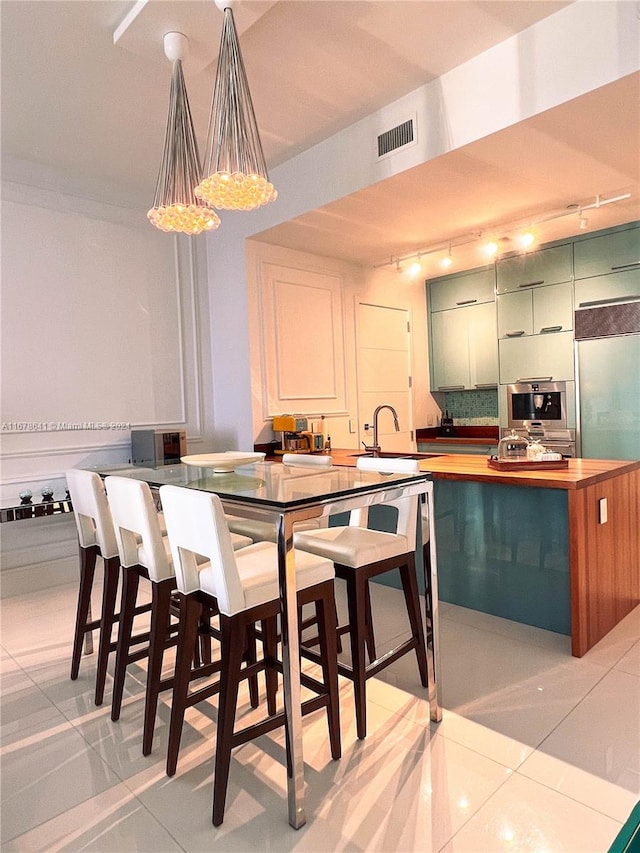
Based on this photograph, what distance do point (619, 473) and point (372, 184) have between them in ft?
7.19

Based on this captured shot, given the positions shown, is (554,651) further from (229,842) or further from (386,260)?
(386,260)

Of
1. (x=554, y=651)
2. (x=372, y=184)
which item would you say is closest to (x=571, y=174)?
(x=372, y=184)

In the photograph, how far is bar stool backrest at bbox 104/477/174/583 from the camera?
193cm

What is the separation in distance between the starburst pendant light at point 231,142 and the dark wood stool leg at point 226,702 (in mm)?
1535

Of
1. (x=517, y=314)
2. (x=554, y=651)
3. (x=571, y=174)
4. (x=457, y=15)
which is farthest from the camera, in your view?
(x=517, y=314)

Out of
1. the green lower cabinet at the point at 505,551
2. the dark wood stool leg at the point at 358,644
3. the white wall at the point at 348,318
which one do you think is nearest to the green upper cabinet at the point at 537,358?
the white wall at the point at 348,318

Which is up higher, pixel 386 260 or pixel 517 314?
pixel 386 260

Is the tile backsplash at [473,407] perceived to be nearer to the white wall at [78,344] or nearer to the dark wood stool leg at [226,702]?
the white wall at [78,344]

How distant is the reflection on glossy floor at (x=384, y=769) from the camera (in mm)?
1540

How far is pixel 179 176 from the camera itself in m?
2.25

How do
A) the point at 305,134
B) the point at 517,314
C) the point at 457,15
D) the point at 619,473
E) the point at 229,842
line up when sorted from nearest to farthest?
1. the point at 229,842
2. the point at 457,15
3. the point at 619,473
4. the point at 305,134
5. the point at 517,314

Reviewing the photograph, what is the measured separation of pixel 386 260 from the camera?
5.00 metres

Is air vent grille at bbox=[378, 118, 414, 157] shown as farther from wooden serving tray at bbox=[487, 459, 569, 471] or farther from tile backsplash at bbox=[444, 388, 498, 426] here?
tile backsplash at bbox=[444, 388, 498, 426]

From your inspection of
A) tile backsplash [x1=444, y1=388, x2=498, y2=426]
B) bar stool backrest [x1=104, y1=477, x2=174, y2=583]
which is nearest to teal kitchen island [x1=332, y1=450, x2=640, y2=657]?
bar stool backrest [x1=104, y1=477, x2=174, y2=583]
